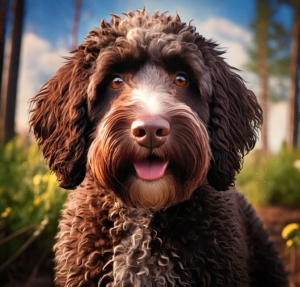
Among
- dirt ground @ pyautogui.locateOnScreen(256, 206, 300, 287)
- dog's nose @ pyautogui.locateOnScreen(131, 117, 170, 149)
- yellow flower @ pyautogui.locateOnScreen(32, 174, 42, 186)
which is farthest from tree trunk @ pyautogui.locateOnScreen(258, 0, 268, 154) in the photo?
dog's nose @ pyautogui.locateOnScreen(131, 117, 170, 149)

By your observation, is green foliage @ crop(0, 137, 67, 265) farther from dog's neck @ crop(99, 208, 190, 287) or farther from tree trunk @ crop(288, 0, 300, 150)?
tree trunk @ crop(288, 0, 300, 150)

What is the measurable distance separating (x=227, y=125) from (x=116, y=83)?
0.73 m

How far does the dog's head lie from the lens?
261cm

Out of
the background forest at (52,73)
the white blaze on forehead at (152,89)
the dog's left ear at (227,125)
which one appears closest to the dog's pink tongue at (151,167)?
the white blaze on forehead at (152,89)

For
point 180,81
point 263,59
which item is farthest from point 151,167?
point 263,59

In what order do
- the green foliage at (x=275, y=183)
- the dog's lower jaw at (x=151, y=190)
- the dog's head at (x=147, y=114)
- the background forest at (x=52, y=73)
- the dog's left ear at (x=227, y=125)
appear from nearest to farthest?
1. the dog's head at (x=147, y=114)
2. the dog's lower jaw at (x=151, y=190)
3. the dog's left ear at (x=227, y=125)
4. the background forest at (x=52, y=73)
5. the green foliage at (x=275, y=183)

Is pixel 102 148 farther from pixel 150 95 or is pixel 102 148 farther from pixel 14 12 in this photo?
pixel 14 12

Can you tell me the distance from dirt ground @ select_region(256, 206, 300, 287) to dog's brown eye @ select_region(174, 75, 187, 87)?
2.35 metres

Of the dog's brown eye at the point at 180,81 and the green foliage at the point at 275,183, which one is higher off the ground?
the dog's brown eye at the point at 180,81

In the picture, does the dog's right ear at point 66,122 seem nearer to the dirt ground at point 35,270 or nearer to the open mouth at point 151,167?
the open mouth at point 151,167

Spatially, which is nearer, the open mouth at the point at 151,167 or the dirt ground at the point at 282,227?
the open mouth at the point at 151,167

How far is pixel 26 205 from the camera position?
441 cm

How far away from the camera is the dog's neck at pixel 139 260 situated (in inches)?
116

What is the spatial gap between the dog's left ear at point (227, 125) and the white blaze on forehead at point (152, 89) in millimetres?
347
